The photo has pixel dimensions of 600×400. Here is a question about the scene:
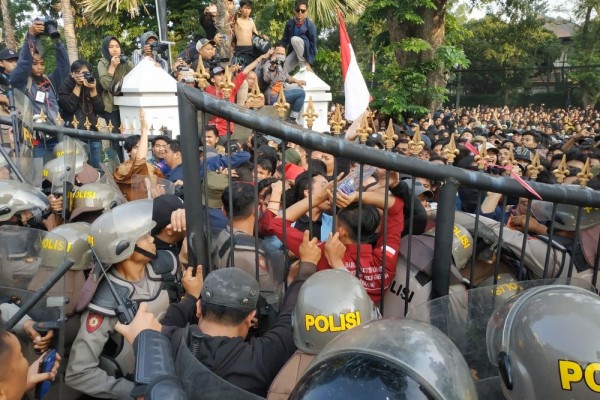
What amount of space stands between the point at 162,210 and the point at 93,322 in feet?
2.13

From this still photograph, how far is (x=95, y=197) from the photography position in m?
3.42

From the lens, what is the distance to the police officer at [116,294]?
2312 mm

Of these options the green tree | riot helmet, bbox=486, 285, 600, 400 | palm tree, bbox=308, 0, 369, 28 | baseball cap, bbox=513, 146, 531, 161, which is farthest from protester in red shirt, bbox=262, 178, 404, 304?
the green tree

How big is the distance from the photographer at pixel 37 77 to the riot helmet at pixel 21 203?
64.0 inches

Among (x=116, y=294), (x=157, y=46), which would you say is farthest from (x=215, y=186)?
(x=157, y=46)

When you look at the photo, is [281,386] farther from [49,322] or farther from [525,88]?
[525,88]

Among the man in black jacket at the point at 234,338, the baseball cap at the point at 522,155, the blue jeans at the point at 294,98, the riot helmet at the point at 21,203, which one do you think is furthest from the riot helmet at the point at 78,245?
the blue jeans at the point at 294,98

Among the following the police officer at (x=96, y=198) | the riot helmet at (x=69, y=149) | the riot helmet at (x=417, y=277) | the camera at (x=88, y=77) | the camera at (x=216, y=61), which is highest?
the camera at (x=216, y=61)

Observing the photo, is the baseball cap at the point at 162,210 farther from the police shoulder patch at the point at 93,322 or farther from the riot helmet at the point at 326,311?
the riot helmet at the point at 326,311

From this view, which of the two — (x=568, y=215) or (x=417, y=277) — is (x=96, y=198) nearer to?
(x=417, y=277)

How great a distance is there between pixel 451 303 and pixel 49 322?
5.54 ft

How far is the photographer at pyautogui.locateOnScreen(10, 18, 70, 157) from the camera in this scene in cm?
532

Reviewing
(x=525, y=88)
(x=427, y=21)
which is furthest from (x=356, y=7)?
(x=525, y=88)

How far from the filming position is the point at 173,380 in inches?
51.7
